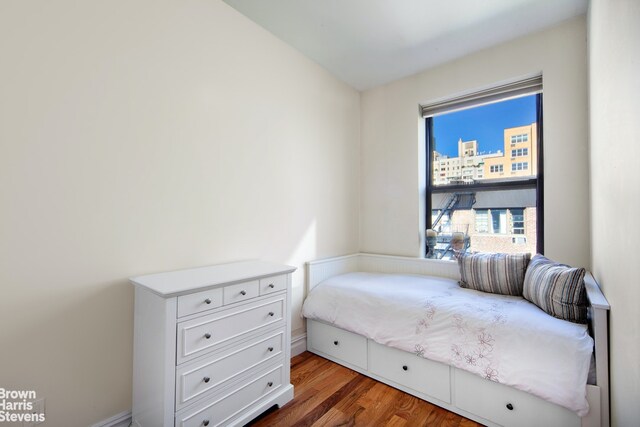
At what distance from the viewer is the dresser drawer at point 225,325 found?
1325mm

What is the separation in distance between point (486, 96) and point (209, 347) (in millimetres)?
2936

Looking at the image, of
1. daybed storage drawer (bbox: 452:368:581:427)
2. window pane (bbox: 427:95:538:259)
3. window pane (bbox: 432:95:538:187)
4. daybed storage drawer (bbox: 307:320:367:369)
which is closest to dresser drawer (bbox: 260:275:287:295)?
daybed storage drawer (bbox: 307:320:367:369)

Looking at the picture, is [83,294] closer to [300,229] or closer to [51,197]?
[51,197]

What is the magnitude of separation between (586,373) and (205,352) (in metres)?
1.82

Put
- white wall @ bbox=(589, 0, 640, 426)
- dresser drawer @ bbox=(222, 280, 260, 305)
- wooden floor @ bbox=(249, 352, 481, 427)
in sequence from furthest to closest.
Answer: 1. wooden floor @ bbox=(249, 352, 481, 427)
2. dresser drawer @ bbox=(222, 280, 260, 305)
3. white wall @ bbox=(589, 0, 640, 426)

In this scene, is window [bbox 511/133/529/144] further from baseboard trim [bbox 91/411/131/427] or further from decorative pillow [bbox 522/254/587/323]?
baseboard trim [bbox 91/411/131/427]

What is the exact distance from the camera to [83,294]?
4.44 ft

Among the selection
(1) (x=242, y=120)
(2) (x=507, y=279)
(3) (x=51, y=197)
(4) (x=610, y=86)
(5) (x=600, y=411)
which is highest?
(1) (x=242, y=120)

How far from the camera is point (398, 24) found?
2.12 m

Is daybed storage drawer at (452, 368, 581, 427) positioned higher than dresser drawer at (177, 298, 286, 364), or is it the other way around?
dresser drawer at (177, 298, 286, 364)

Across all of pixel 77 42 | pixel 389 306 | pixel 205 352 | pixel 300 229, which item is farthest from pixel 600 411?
pixel 77 42

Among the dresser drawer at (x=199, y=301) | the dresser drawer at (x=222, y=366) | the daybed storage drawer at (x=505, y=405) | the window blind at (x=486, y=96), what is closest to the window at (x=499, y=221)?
the window blind at (x=486, y=96)

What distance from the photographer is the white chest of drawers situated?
1.29 m

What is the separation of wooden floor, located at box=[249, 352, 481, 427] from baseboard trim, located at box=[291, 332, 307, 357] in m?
0.25
